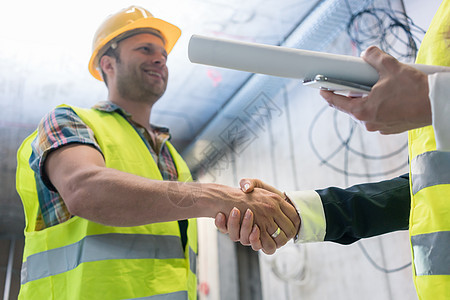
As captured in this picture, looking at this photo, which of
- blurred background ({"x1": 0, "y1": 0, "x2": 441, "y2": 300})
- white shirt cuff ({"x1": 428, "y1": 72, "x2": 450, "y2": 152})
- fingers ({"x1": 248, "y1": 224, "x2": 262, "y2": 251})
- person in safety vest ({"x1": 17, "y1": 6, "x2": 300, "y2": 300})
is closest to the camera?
white shirt cuff ({"x1": 428, "y1": 72, "x2": 450, "y2": 152})

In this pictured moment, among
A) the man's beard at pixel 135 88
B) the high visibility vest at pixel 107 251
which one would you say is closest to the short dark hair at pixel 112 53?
the man's beard at pixel 135 88

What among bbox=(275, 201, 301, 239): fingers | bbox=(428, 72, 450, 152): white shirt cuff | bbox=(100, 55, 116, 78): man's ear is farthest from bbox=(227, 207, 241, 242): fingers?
bbox=(100, 55, 116, 78): man's ear

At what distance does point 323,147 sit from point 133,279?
1.42 metres

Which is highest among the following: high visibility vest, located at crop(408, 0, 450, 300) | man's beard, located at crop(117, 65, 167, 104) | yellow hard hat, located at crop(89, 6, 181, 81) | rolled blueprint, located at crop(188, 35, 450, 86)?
yellow hard hat, located at crop(89, 6, 181, 81)

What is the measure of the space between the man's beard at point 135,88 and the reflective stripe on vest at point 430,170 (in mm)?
892

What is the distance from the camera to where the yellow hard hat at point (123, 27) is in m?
1.52

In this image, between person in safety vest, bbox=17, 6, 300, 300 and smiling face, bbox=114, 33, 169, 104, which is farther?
smiling face, bbox=114, 33, 169, 104

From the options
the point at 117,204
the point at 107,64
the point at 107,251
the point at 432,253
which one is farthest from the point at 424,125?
the point at 107,64

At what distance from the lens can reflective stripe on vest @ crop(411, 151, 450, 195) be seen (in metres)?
0.79

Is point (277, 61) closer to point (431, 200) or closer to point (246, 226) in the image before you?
point (431, 200)

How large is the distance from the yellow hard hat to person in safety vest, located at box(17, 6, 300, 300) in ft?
0.31

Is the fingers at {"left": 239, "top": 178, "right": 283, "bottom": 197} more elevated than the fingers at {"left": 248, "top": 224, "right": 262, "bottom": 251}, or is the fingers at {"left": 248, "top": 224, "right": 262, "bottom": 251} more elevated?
the fingers at {"left": 239, "top": 178, "right": 283, "bottom": 197}

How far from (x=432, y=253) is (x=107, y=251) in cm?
83

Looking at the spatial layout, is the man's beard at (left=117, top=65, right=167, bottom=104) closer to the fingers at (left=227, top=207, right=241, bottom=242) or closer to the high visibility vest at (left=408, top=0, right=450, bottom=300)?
the fingers at (left=227, top=207, right=241, bottom=242)
